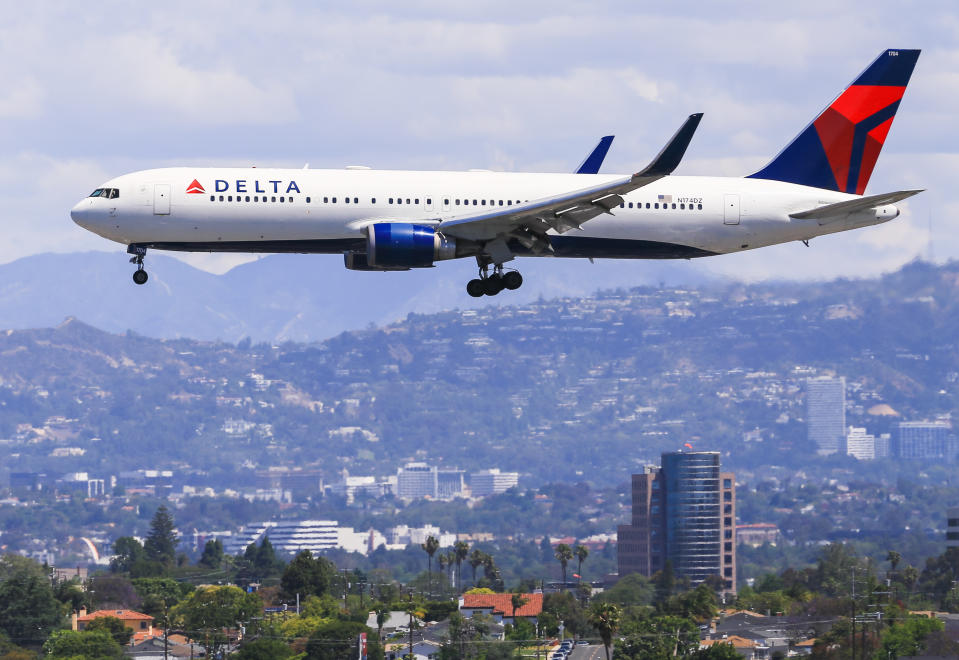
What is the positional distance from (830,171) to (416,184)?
1785 centimetres

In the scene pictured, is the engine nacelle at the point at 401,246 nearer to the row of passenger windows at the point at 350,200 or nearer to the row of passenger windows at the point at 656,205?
the row of passenger windows at the point at 350,200

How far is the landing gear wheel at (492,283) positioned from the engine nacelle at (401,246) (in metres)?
4.10

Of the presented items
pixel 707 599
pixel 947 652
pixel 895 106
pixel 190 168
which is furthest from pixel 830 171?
pixel 707 599

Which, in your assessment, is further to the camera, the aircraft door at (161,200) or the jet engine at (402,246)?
the aircraft door at (161,200)

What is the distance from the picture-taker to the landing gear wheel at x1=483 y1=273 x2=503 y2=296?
64.1 m

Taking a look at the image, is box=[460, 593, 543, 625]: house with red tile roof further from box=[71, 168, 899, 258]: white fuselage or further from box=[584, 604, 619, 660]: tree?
box=[71, 168, 899, 258]: white fuselage

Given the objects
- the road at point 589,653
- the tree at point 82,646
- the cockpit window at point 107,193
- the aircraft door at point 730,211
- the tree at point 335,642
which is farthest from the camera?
the road at point 589,653

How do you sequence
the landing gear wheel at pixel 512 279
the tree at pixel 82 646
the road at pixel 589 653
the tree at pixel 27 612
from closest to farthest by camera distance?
1. the landing gear wheel at pixel 512 279
2. the tree at pixel 82 646
3. the road at pixel 589 653
4. the tree at pixel 27 612

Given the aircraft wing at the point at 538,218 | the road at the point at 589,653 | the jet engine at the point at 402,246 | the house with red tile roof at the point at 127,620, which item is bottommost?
the road at the point at 589,653

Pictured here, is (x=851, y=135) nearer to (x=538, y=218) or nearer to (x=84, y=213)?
(x=538, y=218)

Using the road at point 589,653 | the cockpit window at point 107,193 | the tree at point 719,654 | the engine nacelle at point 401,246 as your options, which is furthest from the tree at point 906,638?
the cockpit window at point 107,193

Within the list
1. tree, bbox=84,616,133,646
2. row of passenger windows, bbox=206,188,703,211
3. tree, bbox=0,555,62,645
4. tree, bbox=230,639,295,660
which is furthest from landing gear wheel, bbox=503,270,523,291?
tree, bbox=0,555,62,645

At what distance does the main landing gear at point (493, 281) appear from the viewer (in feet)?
208

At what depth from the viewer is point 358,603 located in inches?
7554
